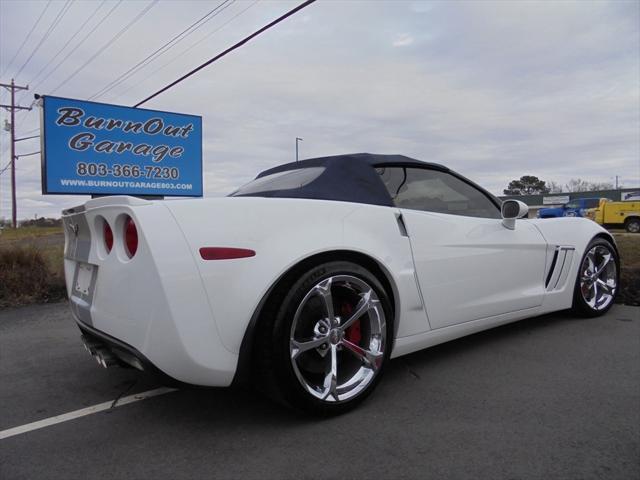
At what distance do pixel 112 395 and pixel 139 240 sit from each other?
4.05ft

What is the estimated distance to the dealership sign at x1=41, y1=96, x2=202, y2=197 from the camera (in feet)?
27.4

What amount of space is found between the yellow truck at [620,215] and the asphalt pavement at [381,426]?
2278cm

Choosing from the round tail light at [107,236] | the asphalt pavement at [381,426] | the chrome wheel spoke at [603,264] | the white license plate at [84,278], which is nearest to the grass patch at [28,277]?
the asphalt pavement at [381,426]

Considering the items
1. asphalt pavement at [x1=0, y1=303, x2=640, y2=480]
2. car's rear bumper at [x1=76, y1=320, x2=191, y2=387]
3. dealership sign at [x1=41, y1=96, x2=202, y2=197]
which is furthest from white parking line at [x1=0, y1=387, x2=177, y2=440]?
dealership sign at [x1=41, y1=96, x2=202, y2=197]

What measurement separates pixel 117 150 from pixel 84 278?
25.0ft

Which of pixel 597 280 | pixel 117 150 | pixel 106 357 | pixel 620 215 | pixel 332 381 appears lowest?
pixel 332 381

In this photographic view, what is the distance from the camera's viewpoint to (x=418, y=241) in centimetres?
264

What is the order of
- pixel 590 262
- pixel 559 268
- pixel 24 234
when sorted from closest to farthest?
pixel 559 268
pixel 590 262
pixel 24 234

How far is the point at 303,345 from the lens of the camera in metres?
2.11

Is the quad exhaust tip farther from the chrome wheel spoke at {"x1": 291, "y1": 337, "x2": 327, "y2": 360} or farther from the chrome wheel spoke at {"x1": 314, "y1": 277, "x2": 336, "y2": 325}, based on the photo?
the chrome wheel spoke at {"x1": 314, "y1": 277, "x2": 336, "y2": 325}

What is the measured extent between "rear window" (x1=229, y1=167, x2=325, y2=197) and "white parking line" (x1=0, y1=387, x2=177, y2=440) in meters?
1.36

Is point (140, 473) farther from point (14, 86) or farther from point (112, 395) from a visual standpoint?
point (14, 86)

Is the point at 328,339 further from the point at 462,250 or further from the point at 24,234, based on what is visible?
the point at 24,234

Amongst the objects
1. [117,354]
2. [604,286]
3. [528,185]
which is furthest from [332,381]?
[528,185]
